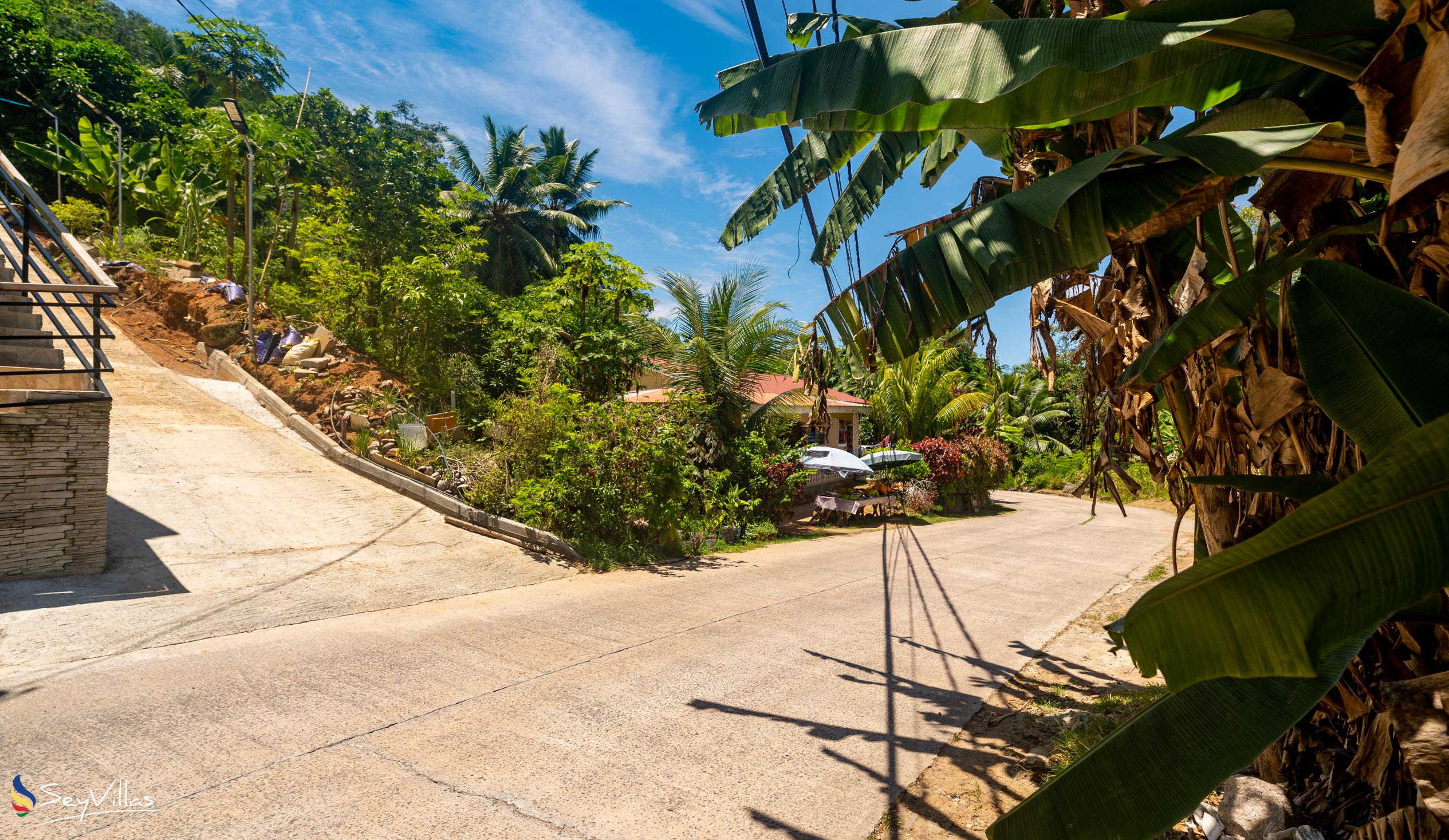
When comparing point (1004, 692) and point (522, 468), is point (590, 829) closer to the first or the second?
point (1004, 692)

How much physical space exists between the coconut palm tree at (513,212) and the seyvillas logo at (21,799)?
29402 mm

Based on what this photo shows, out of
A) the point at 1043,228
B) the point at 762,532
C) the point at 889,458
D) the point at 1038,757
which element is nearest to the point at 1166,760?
the point at 1043,228

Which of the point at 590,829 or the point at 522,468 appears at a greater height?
the point at 522,468

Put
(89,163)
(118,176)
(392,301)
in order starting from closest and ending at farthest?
(392,301)
(118,176)
(89,163)

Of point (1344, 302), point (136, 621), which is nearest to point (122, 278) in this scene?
point (136, 621)

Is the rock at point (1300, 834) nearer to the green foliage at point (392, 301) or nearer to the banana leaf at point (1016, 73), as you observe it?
Result: the banana leaf at point (1016, 73)

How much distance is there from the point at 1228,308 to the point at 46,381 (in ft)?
35.3

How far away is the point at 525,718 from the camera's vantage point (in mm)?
4465

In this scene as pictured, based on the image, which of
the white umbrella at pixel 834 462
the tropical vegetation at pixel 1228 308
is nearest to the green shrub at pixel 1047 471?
the white umbrella at pixel 834 462

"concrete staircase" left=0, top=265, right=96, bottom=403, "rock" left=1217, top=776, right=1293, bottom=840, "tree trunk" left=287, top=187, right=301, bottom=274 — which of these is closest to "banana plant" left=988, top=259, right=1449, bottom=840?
"rock" left=1217, top=776, right=1293, bottom=840

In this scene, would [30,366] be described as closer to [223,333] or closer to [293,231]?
[223,333]

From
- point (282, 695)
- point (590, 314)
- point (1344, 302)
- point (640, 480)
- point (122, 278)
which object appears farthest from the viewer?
point (122, 278)

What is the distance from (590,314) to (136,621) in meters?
8.22

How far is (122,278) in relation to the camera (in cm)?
1802
